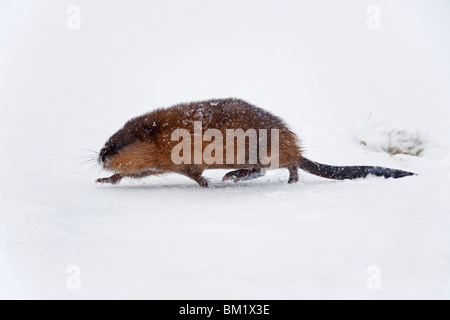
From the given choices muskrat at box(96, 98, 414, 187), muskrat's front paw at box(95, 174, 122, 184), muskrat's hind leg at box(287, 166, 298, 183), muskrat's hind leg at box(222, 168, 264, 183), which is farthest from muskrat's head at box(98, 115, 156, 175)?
muskrat's hind leg at box(287, 166, 298, 183)

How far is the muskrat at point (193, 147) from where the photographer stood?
4.26m

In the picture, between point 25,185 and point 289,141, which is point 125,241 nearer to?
point 25,185

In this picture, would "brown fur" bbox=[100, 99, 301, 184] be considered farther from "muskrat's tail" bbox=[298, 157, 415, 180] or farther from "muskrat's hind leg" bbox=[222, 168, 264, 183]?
"muskrat's tail" bbox=[298, 157, 415, 180]

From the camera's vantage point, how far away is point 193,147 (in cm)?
423

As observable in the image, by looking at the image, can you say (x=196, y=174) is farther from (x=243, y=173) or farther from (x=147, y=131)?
(x=147, y=131)

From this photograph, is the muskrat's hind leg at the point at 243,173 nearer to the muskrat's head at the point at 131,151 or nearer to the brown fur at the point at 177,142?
the brown fur at the point at 177,142

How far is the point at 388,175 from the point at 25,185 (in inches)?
147

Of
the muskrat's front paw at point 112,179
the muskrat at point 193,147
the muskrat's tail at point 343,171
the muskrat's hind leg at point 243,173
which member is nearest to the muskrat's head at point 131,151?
the muskrat at point 193,147

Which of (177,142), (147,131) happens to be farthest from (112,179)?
(177,142)

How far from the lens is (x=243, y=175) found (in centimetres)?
433

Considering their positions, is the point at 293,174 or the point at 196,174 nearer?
the point at 196,174

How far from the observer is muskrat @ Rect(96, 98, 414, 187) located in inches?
168

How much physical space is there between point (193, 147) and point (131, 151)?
0.66m

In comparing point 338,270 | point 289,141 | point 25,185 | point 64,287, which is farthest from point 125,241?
point 289,141
